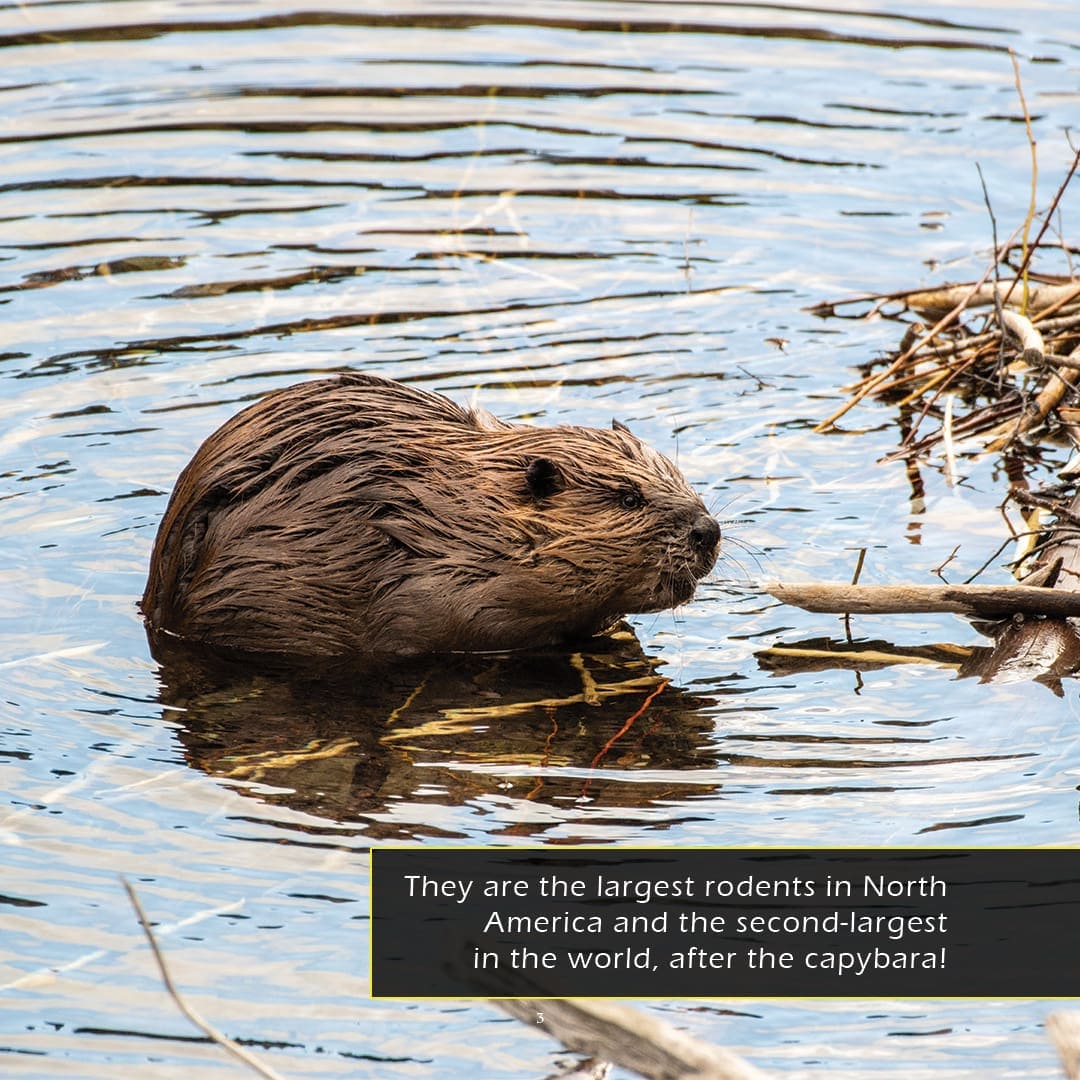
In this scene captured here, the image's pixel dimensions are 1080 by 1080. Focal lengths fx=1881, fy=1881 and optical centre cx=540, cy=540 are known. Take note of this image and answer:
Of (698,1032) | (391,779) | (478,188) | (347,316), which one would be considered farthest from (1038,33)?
(698,1032)

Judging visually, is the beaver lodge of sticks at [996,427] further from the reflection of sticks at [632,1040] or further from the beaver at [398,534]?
the reflection of sticks at [632,1040]

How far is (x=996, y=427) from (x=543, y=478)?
84.2 inches

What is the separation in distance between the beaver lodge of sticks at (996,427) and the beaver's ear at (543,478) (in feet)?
2.31

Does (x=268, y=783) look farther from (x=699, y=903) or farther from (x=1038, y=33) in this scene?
(x=1038, y=33)

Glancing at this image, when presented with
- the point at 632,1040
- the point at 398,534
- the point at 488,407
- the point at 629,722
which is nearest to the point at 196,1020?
the point at 632,1040

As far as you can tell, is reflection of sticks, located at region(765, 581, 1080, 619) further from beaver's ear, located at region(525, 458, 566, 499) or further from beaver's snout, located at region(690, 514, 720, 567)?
beaver's ear, located at region(525, 458, 566, 499)

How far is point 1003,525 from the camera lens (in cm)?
584

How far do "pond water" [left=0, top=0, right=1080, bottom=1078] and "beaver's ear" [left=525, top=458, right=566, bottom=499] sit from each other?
50cm

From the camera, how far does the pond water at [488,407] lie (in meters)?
3.83

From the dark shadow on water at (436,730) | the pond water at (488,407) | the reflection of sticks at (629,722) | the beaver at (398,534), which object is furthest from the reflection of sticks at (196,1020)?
the beaver at (398,534)

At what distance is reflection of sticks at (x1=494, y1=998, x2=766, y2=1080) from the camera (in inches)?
101

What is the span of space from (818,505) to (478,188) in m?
3.21

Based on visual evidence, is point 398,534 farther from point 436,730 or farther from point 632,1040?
point 632,1040

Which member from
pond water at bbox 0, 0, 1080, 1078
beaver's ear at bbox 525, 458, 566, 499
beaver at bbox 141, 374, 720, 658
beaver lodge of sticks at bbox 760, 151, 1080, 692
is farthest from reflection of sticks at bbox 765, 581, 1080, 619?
beaver's ear at bbox 525, 458, 566, 499
